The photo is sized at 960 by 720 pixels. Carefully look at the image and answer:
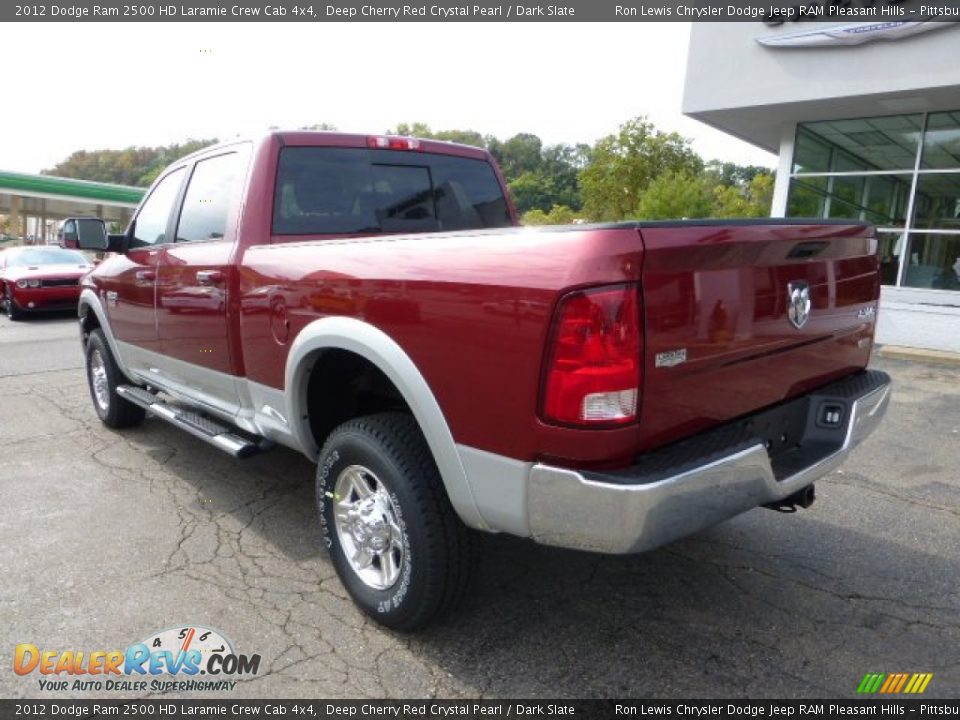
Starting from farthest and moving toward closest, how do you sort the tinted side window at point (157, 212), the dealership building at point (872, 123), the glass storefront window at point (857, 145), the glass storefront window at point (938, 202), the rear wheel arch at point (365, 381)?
the glass storefront window at point (857, 145) < the glass storefront window at point (938, 202) < the dealership building at point (872, 123) < the tinted side window at point (157, 212) < the rear wheel arch at point (365, 381)

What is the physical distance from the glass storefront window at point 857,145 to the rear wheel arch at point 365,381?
40.2ft

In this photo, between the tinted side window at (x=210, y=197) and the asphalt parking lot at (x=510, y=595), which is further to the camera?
the tinted side window at (x=210, y=197)

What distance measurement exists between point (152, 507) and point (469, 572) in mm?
2302

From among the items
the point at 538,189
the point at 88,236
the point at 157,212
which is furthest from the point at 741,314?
the point at 538,189

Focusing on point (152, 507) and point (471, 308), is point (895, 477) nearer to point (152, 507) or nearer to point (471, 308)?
point (471, 308)

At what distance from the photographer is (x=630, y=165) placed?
3572 centimetres

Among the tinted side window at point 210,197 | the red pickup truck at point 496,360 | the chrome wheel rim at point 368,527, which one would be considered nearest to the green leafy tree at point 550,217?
the tinted side window at point 210,197

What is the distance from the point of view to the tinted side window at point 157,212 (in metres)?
4.51

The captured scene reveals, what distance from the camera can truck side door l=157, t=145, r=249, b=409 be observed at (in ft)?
11.6

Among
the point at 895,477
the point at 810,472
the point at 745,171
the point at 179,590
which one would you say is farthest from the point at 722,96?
the point at 745,171

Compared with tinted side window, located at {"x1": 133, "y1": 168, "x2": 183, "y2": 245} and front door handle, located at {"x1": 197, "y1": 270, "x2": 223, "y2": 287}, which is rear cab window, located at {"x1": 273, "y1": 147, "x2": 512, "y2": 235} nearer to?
front door handle, located at {"x1": 197, "y1": 270, "x2": 223, "y2": 287}

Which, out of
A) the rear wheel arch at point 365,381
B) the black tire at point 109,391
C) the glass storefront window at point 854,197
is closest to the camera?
the rear wheel arch at point 365,381

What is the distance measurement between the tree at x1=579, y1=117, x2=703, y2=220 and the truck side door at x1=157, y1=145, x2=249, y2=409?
33.4 metres

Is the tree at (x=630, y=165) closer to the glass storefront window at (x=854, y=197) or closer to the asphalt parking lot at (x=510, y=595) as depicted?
the glass storefront window at (x=854, y=197)
